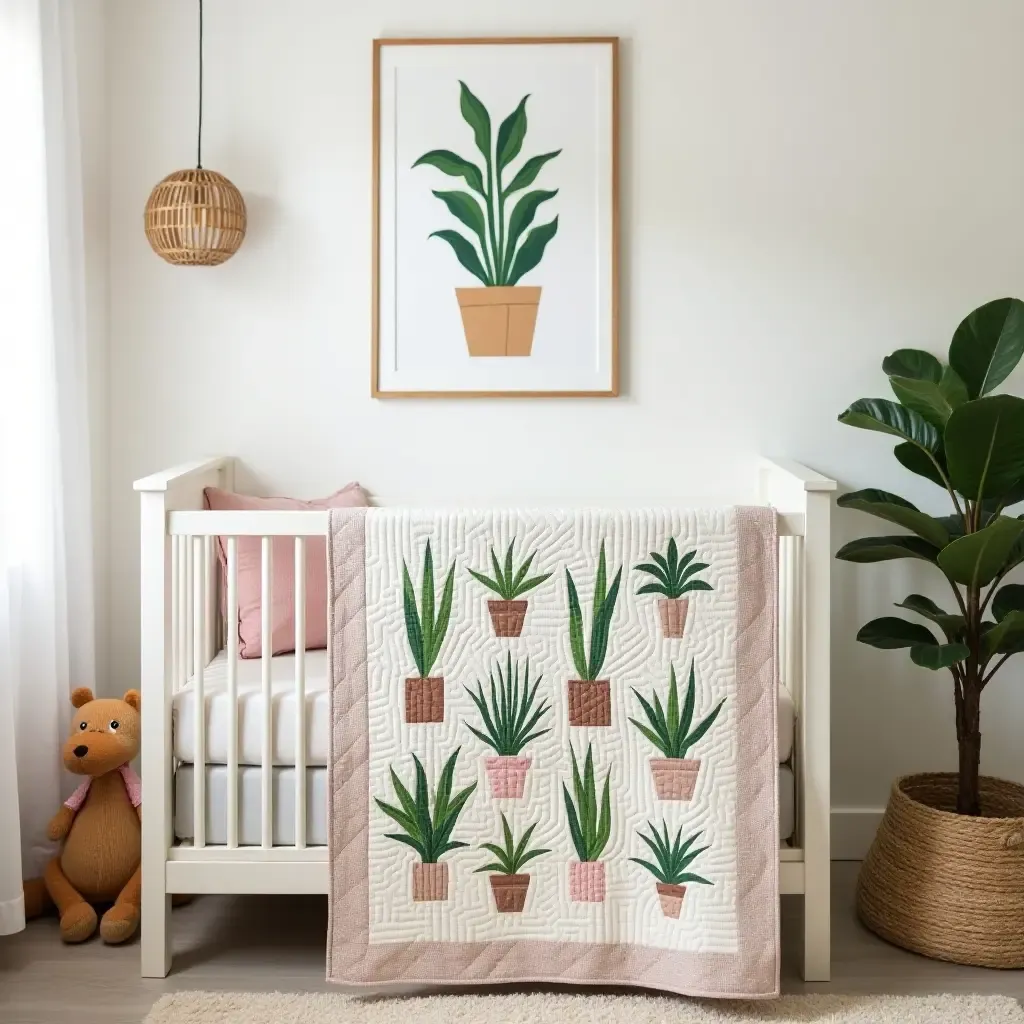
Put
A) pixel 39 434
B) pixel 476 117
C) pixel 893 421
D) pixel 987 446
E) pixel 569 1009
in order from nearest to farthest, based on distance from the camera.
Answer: pixel 569 1009 → pixel 987 446 → pixel 39 434 → pixel 893 421 → pixel 476 117

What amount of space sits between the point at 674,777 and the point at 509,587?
1.41ft

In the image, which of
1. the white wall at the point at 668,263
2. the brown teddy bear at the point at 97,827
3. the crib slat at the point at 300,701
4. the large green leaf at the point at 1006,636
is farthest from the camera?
the white wall at the point at 668,263

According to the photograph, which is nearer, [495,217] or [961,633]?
[961,633]

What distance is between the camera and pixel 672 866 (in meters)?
1.96

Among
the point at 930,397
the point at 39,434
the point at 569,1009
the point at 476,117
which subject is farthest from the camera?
the point at 476,117

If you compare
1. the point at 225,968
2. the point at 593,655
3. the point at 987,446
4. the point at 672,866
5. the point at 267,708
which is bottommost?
the point at 225,968

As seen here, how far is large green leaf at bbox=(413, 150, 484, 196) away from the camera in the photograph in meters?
2.61

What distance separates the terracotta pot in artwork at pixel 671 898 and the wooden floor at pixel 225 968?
0.89 ft

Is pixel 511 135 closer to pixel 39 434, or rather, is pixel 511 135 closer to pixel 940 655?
pixel 39 434

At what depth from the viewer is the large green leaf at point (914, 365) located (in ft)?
8.06

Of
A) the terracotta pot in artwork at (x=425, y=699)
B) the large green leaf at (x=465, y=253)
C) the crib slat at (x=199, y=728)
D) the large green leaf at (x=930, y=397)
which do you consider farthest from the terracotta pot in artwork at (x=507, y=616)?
the large green leaf at (x=465, y=253)

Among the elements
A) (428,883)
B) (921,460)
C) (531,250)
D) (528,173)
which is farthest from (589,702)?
(528,173)

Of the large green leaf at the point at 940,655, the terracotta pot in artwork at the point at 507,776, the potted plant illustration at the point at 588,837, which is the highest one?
the large green leaf at the point at 940,655

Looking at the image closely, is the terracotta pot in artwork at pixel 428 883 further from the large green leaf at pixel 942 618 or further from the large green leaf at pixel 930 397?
the large green leaf at pixel 930 397
